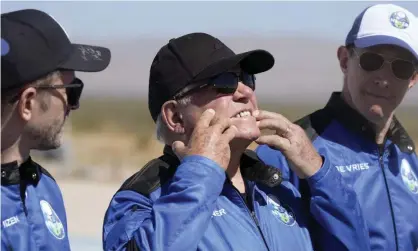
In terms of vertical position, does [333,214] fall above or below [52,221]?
below

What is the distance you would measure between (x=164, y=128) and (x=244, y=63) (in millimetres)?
446

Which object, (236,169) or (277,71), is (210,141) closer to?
(236,169)

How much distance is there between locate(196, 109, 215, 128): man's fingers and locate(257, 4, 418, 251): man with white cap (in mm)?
736

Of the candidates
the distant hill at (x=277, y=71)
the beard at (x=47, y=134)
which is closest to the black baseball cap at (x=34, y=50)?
the beard at (x=47, y=134)

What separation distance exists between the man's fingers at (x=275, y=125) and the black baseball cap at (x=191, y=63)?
232mm

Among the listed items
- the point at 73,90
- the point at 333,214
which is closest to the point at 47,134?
the point at 73,90

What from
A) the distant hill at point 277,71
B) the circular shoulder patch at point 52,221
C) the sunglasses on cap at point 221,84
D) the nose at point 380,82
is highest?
the sunglasses on cap at point 221,84

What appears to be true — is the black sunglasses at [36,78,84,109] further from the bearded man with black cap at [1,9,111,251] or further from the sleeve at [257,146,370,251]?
the sleeve at [257,146,370,251]

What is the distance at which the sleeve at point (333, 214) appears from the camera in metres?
3.97

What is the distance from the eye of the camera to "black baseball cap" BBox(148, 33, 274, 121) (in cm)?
379

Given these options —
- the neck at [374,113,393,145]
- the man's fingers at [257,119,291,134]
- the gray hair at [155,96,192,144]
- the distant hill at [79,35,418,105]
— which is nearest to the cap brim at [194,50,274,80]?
the gray hair at [155,96,192,144]

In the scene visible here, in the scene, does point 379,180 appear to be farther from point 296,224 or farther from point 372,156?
point 296,224

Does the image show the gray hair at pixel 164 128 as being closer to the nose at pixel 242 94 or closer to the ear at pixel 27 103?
the nose at pixel 242 94

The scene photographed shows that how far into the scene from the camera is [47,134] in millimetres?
3602
